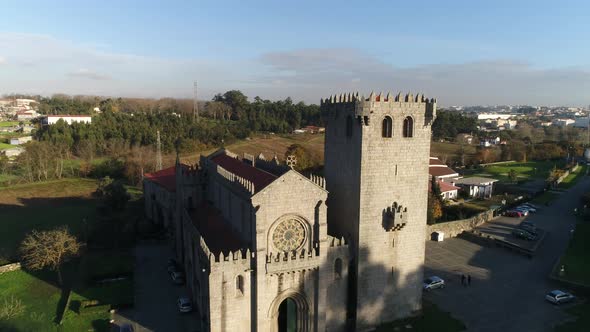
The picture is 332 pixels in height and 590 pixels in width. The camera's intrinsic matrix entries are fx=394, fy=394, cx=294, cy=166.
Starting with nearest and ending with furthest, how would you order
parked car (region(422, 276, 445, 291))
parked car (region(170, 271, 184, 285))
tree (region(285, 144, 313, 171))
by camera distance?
parked car (region(422, 276, 445, 291)) < parked car (region(170, 271, 184, 285)) < tree (region(285, 144, 313, 171))

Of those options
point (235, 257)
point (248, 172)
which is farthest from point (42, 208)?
point (235, 257)

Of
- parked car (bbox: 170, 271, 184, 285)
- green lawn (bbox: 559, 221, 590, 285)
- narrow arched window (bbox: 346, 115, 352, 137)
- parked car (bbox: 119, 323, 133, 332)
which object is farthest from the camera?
green lawn (bbox: 559, 221, 590, 285)

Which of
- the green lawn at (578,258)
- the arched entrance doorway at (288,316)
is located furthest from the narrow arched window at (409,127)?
the green lawn at (578,258)

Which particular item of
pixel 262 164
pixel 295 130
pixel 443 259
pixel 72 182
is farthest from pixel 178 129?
pixel 443 259

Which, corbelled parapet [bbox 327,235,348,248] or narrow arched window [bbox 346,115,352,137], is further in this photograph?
narrow arched window [bbox 346,115,352,137]

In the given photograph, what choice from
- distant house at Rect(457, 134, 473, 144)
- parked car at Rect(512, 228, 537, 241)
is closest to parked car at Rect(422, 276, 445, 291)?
parked car at Rect(512, 228, 537, 241)

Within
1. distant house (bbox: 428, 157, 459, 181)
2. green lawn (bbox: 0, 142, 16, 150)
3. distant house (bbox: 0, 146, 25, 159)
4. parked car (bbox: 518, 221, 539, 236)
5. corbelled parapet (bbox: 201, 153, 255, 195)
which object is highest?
corbelled parapet (bbox: 201, 153, 255, 195)

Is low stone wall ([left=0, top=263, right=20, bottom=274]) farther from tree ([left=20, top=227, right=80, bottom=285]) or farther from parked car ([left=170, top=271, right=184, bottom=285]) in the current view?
parked car ([left=170, top=271, right=184, bottom=285])

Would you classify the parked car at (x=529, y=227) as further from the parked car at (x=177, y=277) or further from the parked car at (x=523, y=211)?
the parked car at (x=177, y=277)
